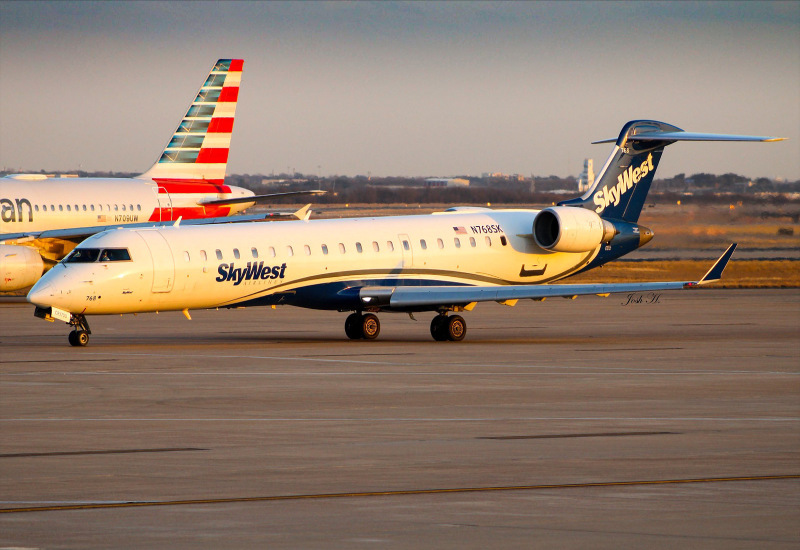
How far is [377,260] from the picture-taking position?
32125 mm

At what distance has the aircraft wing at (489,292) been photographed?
30469 millimetres

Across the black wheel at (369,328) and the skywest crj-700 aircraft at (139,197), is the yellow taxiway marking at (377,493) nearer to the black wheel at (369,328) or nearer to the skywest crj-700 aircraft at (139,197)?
the black wheel at (369,328)

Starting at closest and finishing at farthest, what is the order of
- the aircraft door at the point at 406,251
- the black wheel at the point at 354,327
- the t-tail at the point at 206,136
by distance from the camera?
the black wheel at the point at 354,327, the aircraft door at the point at 406,251, the t-tail at the point at 206,136

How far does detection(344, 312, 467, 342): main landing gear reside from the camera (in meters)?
31.6

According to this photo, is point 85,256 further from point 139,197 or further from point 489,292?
point 139,197

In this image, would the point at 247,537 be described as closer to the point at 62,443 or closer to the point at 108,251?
the point at 62,443

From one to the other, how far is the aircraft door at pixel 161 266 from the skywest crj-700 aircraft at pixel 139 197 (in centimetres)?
1261

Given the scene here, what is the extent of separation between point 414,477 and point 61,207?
3835cm

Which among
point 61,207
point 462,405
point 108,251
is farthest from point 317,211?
point 462,405

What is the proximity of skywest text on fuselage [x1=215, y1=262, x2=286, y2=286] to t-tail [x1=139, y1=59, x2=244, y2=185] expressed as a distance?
23.3m

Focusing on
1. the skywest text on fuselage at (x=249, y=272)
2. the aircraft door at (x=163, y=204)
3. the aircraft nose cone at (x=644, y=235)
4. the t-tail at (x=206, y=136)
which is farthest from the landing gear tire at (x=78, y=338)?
the t-tail at (x=206, y=136)

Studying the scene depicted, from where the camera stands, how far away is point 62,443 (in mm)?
15195

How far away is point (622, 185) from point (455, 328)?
8212 mm

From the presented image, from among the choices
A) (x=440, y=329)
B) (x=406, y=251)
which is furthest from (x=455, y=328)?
(x=406, y=251)
